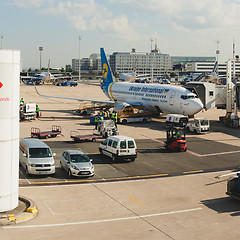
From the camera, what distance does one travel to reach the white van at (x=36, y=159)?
2703 cm

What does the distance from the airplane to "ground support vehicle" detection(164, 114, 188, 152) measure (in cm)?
1168

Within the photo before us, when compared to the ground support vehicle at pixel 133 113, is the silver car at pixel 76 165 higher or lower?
lower

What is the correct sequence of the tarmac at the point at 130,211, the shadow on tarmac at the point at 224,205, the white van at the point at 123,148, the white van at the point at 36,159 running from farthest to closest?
the white van at the point at 123,148, the white van at the point at 36,159, the shadow on tarmac at the point at 224,205, the tarmac at the point at 130,211

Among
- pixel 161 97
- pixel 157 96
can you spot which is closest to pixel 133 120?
pixel 157 96

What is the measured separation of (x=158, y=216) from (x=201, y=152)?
1764cm

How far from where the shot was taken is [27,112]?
53.2 meters

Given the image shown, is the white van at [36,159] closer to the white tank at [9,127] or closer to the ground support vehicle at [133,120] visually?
the white tank at [9,127]

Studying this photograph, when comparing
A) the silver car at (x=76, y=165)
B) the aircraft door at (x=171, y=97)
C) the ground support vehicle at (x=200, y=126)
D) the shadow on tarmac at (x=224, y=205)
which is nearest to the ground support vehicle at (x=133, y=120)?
the aircraft door at (x=171, y=97)

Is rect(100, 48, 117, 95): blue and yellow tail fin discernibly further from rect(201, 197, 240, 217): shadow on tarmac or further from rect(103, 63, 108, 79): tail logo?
rect(201, 197, 240, 217): shadow on tarmac

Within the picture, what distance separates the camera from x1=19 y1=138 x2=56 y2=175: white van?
1064 inches

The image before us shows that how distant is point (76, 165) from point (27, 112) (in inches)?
1084

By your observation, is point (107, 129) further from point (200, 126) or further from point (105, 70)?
point (105, 70)

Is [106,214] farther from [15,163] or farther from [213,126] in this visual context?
[213,126]

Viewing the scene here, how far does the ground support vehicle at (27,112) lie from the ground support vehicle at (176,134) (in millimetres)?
21790
